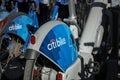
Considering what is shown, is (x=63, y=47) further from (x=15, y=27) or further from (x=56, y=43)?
(x=15, y=27)

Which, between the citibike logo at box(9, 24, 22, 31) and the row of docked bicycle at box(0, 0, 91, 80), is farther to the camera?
the citibike logo at box(9, 24, 22, 31)

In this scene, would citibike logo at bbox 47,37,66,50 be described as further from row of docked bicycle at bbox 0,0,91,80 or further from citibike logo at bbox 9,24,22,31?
citibike logo at bbox 9,24,22,31

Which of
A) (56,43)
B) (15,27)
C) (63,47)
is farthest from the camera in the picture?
(15,27)

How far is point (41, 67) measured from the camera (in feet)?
13.5

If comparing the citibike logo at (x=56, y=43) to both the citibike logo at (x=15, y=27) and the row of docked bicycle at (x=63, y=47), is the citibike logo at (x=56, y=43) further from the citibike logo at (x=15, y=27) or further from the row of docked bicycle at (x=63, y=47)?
the citibike logo at (x=15, y=27)

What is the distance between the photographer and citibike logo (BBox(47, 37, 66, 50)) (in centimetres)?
385

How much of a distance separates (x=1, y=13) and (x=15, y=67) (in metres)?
1.30

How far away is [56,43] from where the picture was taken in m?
3.93

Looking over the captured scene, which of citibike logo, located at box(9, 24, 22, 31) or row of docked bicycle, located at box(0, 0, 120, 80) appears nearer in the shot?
row of docked bicycle, located at box(0, 0, 120, 80)

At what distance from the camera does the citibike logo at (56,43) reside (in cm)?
385

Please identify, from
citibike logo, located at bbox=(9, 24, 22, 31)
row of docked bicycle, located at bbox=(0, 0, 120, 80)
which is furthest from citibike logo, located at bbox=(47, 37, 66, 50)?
citibike logo, located at bbox=(9, 24, 22, 31)

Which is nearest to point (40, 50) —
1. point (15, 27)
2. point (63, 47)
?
point (63, 47)

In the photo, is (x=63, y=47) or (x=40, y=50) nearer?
(x=40, y=50)

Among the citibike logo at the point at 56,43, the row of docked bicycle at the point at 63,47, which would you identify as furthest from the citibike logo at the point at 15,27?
the citibike logo at the point at 56,43
